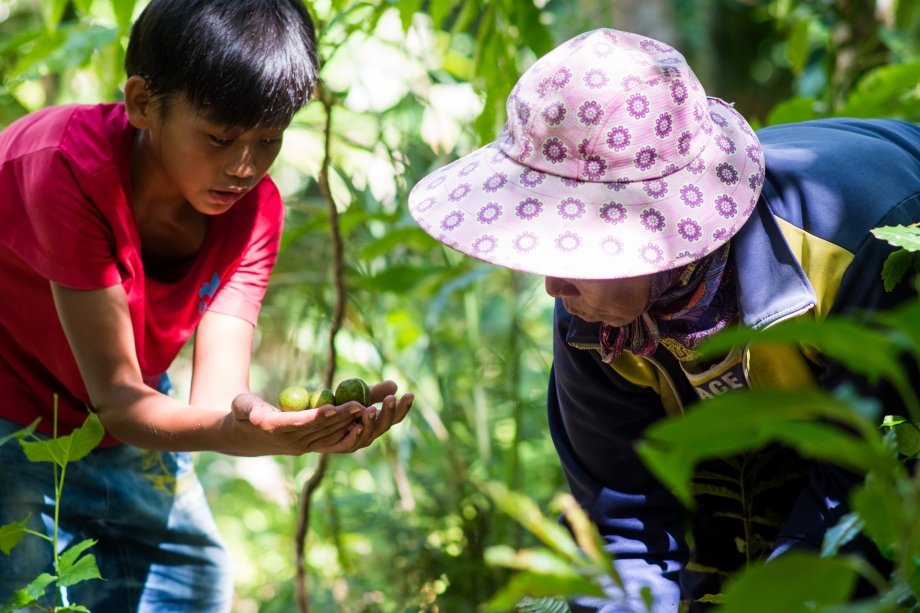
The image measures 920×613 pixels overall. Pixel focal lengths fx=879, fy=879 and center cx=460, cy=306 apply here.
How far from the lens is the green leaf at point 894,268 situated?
963 mm

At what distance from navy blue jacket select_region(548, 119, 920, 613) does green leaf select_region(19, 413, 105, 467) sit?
646 mm

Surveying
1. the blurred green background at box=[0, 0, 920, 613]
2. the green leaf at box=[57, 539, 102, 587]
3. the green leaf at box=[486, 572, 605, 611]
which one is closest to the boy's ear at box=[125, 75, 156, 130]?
the blurred green background at box=[0, 0, 920, 613]

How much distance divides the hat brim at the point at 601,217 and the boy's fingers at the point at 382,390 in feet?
0.93

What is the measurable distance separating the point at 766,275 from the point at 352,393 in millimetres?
556

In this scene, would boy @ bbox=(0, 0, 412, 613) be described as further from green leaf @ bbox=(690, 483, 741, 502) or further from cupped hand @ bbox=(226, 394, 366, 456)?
green leaf @ bbox=(690, 483, 741, 502)

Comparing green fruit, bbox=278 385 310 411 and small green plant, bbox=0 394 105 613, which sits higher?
green fruit, bbox=278 385 310 411

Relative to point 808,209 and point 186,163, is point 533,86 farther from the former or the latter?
point 186,163

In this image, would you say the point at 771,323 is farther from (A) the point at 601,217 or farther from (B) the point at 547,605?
(B) the point at 547,605

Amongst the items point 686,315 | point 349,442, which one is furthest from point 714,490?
point 349,442

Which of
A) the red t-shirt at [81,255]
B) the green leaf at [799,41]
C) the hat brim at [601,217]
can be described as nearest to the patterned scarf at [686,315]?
Result: the hat brim at [601,217]

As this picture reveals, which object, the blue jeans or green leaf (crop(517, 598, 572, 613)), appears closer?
green leaf (crop(517, 598, 572, 613))

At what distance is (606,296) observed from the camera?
1.03 meters

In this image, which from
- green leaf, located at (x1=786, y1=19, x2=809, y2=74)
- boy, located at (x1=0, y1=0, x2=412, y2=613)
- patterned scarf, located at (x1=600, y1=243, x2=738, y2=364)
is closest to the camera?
patterned scarf, located at (x1=600, y1=243, x2=738, y2=364)

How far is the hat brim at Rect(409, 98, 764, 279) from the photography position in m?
0.93
